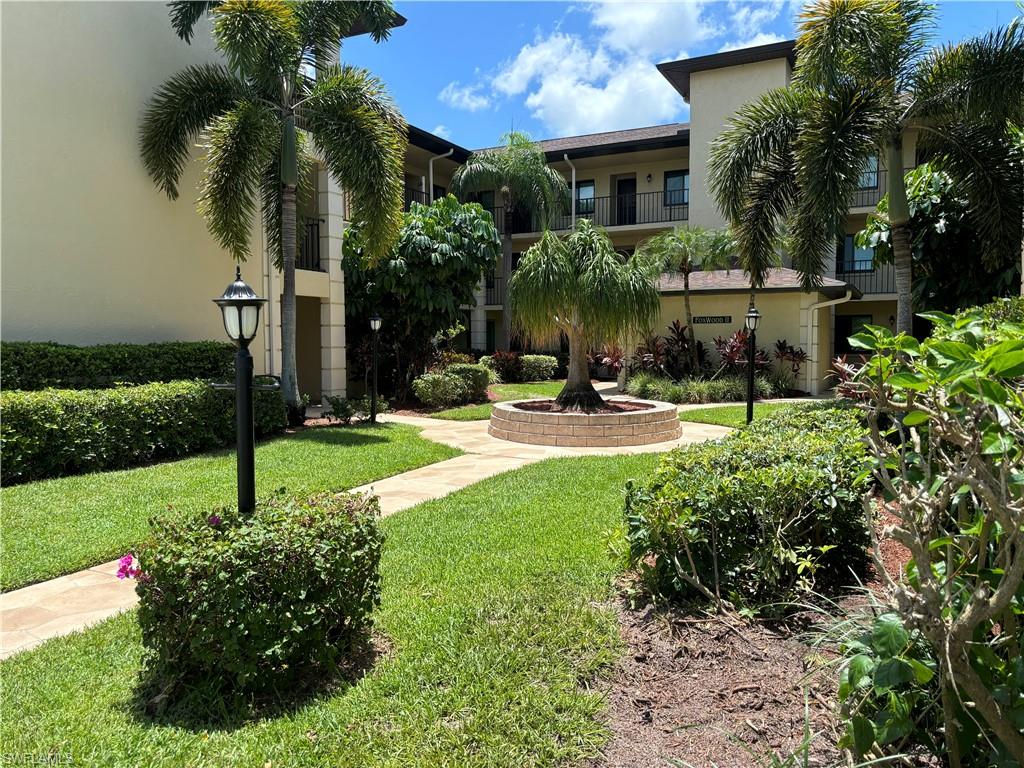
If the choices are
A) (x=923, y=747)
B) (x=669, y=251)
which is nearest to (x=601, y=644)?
(x=923, y=747)

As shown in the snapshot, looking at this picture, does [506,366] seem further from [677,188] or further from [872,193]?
[872,193]

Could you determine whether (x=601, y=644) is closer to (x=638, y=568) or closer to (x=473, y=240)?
(x=638, y=568)

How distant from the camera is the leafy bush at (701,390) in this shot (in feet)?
60.8

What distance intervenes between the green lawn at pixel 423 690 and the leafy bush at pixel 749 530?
55 cm

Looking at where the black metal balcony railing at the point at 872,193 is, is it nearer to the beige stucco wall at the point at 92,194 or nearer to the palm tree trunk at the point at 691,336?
the palm tree trunk at the point at 691,336

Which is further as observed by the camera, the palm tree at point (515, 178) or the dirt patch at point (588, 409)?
the palm tree at point (515, 178)

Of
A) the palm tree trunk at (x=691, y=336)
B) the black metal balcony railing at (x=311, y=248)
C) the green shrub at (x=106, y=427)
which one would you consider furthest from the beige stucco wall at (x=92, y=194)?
the palm tree trunk at (x=691, y=336)

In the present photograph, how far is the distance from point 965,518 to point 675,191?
27562 mm

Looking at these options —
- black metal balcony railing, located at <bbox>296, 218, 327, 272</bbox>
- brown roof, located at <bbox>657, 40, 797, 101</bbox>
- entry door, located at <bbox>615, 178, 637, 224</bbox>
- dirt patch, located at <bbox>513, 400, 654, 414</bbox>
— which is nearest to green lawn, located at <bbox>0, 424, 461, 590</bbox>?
dirt patch, located at <bbox>513, 400, 654, 414</bbox>

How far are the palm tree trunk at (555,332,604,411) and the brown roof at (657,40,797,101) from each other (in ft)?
57.0

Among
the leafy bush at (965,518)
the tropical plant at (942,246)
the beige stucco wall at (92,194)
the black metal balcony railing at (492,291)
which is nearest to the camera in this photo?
the leafy bush at (965,518)

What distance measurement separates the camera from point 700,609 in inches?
154

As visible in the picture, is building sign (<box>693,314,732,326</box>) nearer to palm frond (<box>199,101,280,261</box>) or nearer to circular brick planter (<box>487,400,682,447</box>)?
circular brick planter (<box>487,400,682,447</box>)

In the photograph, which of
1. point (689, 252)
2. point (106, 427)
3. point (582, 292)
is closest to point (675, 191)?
point (689, 252)
